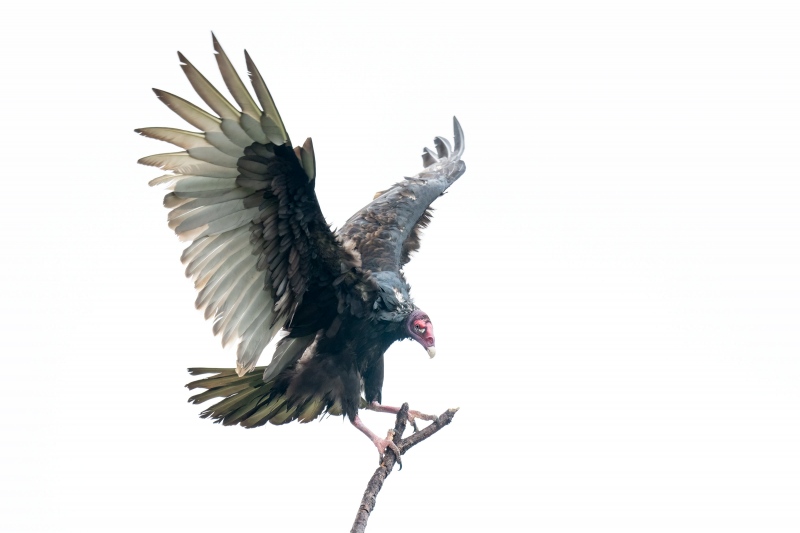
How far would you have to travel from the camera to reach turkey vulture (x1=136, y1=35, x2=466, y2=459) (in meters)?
6.89

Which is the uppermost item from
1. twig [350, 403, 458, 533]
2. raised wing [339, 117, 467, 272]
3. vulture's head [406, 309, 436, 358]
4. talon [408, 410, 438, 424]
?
raised wing [339, 117, 467, 272]

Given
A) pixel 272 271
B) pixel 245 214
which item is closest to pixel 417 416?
pixel 272 271

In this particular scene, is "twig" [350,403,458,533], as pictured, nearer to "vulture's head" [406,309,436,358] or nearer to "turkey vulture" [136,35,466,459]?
"turkey vulture" [136,35,466,459]

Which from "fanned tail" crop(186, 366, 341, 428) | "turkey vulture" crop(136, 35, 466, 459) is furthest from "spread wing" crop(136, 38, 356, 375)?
"fanned tail" crop(186, 366, 341, 428)

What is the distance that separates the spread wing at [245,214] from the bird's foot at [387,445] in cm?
100

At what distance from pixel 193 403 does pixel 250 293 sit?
3.46 feet

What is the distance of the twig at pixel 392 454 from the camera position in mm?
6613

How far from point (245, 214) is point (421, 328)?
1.62 meters

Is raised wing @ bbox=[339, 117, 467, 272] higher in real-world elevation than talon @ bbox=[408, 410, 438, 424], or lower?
higher

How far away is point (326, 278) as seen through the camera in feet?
25.2

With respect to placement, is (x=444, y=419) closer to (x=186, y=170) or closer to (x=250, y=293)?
(x=250, y=293)

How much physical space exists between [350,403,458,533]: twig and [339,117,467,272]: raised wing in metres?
1.26

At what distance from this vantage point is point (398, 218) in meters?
9.32

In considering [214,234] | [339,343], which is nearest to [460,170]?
[339,343]
